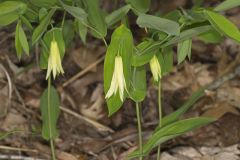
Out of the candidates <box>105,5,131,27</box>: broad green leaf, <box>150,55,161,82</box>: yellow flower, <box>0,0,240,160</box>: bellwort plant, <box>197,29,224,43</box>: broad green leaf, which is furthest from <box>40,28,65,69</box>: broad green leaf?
<box>197,29,224,43</box>: broad green leaf

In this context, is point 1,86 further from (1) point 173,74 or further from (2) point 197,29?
(2) point 197,29

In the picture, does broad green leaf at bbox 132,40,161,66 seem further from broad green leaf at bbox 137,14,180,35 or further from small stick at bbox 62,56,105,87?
small stick at bbox 62,56,105,87

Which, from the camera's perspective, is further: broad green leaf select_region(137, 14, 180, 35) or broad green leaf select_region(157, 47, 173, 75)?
broad green leaf select_region(157, 47, 173, 75)

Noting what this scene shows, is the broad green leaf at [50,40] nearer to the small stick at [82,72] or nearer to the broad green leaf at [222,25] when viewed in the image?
the broad green leaf at [222,25]

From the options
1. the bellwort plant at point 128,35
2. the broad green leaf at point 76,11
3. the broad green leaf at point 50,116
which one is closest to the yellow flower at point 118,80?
the bellwort plant at point 128,35

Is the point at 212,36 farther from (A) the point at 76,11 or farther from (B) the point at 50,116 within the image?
(B) the point at 50,116

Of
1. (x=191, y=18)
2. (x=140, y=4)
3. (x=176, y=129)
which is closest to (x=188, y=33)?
(x=191, y=18)

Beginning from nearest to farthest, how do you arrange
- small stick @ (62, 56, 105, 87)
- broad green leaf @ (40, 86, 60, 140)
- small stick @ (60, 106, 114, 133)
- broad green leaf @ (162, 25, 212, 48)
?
broad green leaf @ (162, 25, 212, 48)
broad green leaf @ (40, 86, 60, 140)
small stick @ (60, 106, 114, 133)
small stick @ (62, 56, 105, 87)
